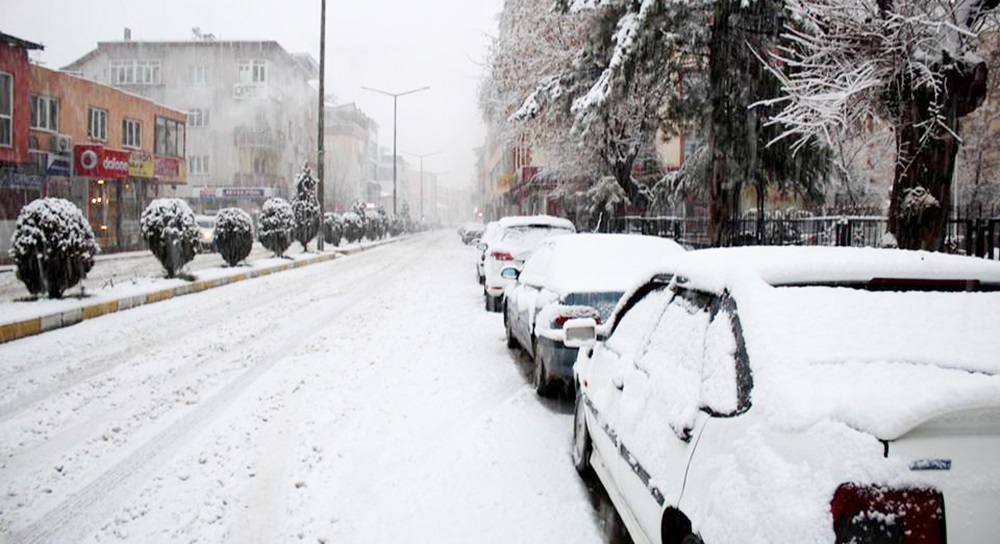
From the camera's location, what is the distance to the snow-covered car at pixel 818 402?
6.13 ft

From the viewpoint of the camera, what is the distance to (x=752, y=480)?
2057 millimetres

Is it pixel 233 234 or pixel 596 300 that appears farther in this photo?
pixel 233 234

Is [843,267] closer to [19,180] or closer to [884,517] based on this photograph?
[884,517]

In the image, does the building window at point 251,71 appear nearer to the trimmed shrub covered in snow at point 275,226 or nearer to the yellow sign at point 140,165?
the yellow sign at point 140,165

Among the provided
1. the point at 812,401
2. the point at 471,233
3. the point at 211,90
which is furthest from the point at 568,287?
the point at 211,90

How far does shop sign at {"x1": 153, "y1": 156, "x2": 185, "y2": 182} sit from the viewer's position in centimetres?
4119

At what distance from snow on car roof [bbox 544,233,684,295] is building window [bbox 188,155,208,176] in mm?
64138

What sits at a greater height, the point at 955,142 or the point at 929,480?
the point at 955,142

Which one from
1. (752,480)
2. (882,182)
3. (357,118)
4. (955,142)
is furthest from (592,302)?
(357,118)

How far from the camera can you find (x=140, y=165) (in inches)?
1460

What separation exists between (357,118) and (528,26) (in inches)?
3430

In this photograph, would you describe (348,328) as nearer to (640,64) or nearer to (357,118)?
(640,64)

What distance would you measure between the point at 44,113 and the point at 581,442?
120 feet

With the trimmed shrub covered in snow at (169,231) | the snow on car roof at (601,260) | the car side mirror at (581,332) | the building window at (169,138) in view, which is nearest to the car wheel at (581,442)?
the car side mirror at (581,332)
